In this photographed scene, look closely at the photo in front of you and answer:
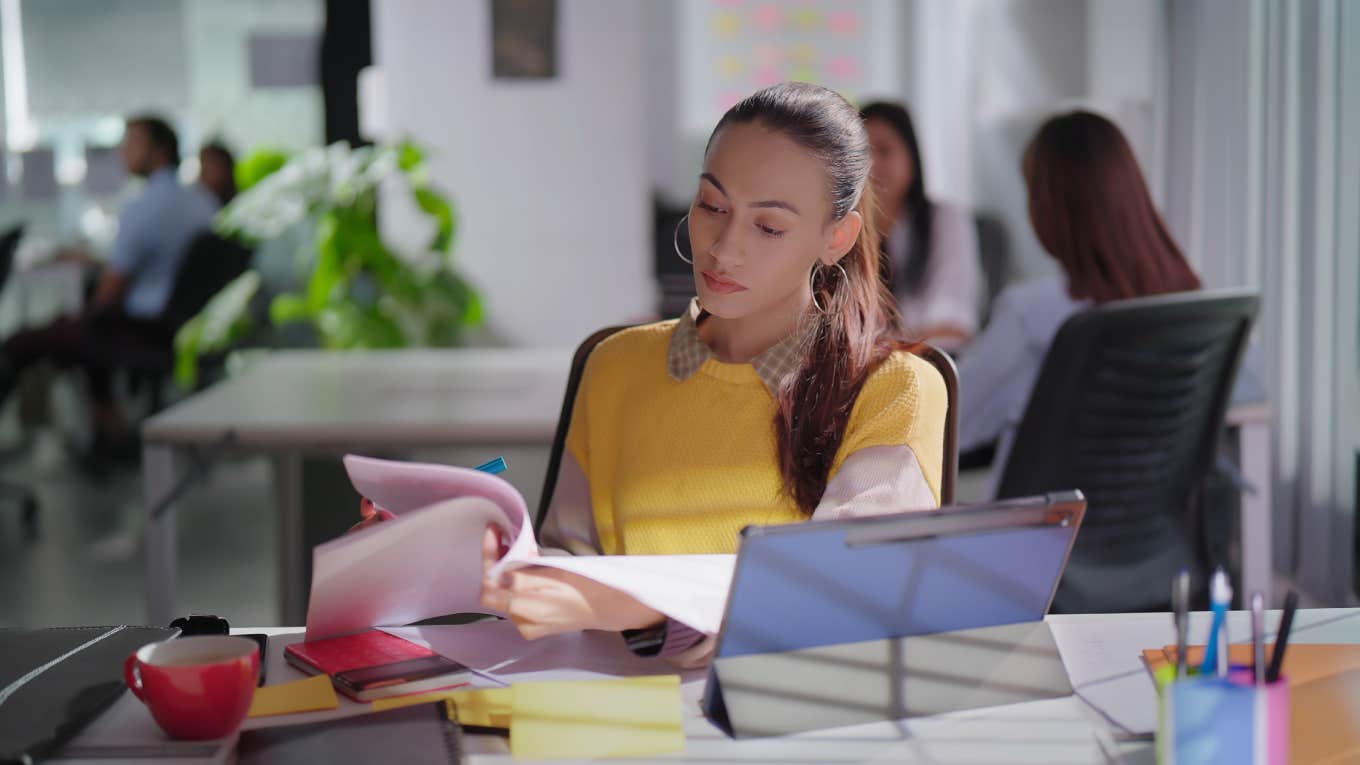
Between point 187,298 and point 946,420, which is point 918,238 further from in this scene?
point 187,298

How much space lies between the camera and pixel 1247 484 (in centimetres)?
246

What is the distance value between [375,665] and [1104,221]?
170cm

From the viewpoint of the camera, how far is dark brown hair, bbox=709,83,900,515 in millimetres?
1341

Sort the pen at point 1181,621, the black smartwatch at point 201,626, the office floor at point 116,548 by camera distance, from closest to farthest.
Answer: the pen at point 1181,621
the black smartwatch at point 201,626
the office floor at point 116,548

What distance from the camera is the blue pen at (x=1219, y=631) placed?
82cm

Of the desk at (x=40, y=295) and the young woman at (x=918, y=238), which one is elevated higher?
the young woman at (x=918, y=238)

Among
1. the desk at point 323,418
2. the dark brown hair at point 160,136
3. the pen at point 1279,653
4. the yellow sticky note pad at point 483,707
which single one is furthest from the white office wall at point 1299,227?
the dark brown hair at point 160,136

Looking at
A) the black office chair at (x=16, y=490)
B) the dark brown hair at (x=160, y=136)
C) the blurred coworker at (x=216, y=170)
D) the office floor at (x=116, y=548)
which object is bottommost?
the office floor at (x=116, y=548)

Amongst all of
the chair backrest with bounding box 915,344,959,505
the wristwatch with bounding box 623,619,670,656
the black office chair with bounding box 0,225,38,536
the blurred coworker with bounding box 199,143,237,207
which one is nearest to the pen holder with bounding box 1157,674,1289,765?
the wristwatch with bounding box 623,619,670,656

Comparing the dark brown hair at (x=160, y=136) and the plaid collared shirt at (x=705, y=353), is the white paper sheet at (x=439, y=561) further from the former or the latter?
the dark brown hair at (x=160, y=136)

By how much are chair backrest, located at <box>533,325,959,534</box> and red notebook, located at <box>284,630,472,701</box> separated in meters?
0.36

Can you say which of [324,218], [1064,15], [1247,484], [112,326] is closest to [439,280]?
[324,218]

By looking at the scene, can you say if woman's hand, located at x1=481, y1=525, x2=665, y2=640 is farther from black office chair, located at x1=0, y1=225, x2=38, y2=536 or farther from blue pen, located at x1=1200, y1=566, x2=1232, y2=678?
black office chair, located at x1=0, y1=225, x2=38, y2=536

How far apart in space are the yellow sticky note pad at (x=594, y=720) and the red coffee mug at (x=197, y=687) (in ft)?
0.62
